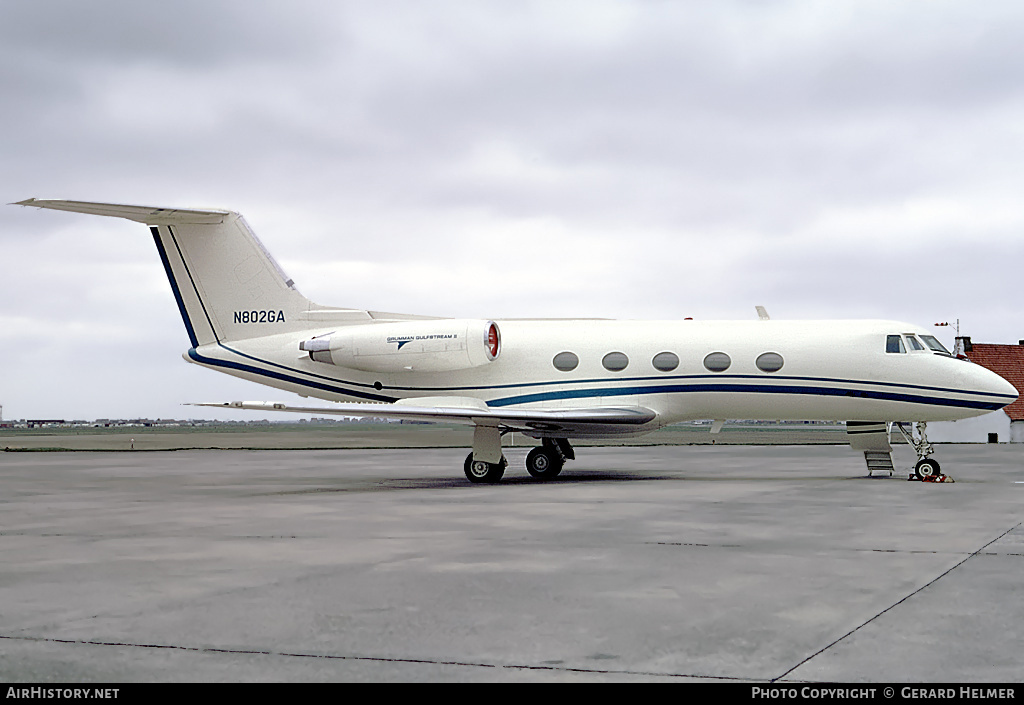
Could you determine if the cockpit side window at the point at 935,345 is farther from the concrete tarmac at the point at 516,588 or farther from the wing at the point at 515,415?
the wing at the point at 515,415

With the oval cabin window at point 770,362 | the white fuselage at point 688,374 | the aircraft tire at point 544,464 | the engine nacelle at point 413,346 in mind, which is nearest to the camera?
the white fuselage at point 688,374

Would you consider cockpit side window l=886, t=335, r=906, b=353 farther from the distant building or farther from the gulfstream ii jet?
the distant building

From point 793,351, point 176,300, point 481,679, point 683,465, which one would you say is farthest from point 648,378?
point 481,679

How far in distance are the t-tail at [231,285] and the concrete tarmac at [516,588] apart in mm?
7501

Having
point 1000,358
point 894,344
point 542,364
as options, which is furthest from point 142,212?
point 1000,358

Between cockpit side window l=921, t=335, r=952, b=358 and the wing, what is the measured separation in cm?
559

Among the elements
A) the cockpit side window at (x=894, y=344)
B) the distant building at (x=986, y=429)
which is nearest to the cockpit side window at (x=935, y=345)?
the cockpit side window at (x=894, y=344)

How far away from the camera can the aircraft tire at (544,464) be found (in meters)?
20.5

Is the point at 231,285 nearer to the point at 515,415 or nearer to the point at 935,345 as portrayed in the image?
the point at 515,415

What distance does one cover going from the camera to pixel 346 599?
6535 millimetres

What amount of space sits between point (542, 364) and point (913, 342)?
7490 millimetres

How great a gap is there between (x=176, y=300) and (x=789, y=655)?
64.8 ft

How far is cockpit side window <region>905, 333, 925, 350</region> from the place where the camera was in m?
18.8

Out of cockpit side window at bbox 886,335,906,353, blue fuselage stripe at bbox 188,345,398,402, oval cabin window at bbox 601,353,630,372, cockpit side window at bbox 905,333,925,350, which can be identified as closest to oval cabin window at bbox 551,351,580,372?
oval cabin window at bbox 601,353,630,372
